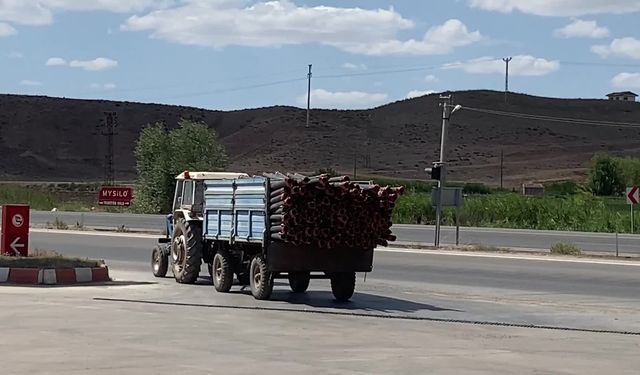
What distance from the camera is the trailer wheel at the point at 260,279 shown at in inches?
715

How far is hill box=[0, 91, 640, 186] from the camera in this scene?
115m

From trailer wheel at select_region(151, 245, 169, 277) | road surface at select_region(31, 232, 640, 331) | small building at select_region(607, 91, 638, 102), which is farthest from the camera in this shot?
small building at select_region(607, 91, 638, 102)

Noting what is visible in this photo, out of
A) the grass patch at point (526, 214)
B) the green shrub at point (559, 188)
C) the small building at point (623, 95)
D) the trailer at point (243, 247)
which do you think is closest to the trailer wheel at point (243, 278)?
the trailer at point (243, 247)

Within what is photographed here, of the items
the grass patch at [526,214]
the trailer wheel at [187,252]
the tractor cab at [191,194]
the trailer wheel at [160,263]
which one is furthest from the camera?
the grass patch at [526,214]

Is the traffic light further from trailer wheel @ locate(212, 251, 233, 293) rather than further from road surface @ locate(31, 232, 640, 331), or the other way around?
trailer wheel @ locate(212, 251, 233, 293)

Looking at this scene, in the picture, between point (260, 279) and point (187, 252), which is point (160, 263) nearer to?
point (187, 252)

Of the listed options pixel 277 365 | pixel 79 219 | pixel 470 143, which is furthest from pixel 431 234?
pixel 470 143

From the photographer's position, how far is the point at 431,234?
44.7m

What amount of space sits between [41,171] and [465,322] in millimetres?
120592

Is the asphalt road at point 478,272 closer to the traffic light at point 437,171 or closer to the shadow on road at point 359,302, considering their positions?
the shadow on road at point 359,302

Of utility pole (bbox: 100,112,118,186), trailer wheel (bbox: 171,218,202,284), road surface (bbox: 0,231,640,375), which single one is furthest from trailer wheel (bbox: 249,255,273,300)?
utility pole (bbox: 100,112,118,186)

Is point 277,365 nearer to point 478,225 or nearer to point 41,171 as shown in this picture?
point 478,225

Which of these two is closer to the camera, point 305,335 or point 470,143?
point 305,335

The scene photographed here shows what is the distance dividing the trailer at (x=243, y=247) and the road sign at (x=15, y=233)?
2.89 m
